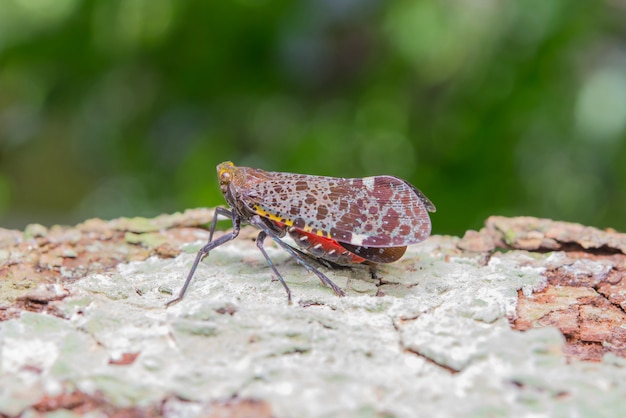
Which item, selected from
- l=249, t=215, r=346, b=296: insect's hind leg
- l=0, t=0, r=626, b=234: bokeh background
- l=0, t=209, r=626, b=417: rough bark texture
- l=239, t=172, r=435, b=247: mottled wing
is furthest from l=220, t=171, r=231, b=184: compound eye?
l=0, t=0, r=626, b=234: bokeh background

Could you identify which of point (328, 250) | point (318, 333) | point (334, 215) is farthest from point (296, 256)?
point (318, 333)

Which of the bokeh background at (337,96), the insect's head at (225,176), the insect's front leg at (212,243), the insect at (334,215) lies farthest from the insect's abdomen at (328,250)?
the bokeh background at (337,96)

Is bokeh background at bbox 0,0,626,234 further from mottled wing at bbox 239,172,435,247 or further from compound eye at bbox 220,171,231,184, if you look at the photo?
mottled wing at bbox 239,172,435,247

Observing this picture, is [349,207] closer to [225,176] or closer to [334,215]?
[334,215]

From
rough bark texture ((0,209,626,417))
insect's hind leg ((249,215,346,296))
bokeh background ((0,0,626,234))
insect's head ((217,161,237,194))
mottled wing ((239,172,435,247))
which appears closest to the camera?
rough bark texture ((0,209,626,417))

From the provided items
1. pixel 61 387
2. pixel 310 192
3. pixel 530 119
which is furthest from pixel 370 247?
pixel 530 119

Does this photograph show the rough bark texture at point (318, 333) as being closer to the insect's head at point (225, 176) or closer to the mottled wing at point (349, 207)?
the mottled wing at point (349, 207)

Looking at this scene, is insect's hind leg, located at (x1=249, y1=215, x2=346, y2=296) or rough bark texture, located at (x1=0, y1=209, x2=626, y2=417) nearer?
rough bark texture, located at (x1=0, y1=209, x2=626, y2=417)
